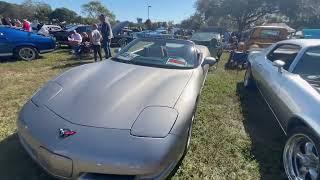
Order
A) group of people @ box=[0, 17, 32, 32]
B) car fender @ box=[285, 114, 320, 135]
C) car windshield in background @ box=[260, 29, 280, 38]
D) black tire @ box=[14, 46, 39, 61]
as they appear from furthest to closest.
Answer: group of people @ box=[0, 17, 32, 32] < car windshield in background @ box=[260, 29, 280, 38] < black tire @ box=[14, 46, 39, 61] < car fender @ box=[285, 114, 320, 135]

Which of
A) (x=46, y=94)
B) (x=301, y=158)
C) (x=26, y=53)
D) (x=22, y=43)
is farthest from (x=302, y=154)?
(x=26, y=53)

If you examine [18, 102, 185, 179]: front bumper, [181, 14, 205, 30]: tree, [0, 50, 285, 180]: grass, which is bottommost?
[0, 50, 285, 180]: grass

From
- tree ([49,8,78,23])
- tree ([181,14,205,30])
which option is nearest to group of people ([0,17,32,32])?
tree ([181,14,205,30])

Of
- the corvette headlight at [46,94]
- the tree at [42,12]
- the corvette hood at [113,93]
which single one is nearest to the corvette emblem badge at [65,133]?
the corvette hood at [113,93]

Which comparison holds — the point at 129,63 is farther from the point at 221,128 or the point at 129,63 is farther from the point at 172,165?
the point at 172,165

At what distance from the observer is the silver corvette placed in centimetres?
207

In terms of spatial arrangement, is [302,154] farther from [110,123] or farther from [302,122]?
[110,123]

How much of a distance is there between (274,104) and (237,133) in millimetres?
676

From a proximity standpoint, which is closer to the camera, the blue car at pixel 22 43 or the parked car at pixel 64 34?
the blue car at pixel 22 43

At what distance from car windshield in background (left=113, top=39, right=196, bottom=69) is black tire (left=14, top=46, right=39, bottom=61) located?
6.44 meters

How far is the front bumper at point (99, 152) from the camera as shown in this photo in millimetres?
2039

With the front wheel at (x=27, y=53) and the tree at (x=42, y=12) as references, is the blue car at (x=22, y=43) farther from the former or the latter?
the tree at (x=42, y=12)

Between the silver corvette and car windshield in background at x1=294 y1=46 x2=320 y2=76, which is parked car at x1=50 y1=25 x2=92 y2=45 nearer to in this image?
the silver corvette

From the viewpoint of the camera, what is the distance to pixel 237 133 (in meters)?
3.91
